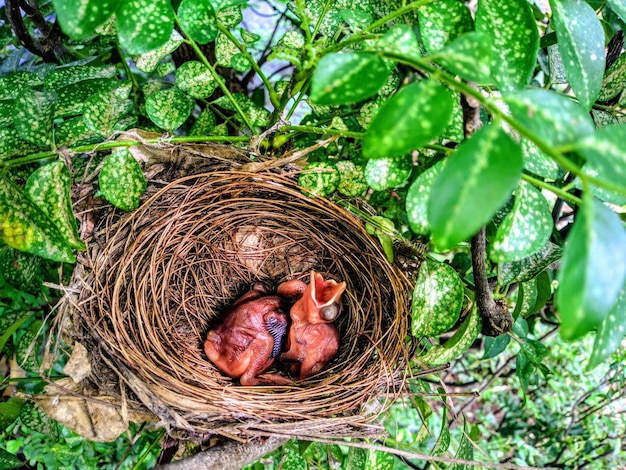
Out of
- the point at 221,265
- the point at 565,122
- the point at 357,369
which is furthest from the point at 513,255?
the point at 221,265

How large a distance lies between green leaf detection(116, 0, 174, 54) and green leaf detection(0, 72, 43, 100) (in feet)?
1.12

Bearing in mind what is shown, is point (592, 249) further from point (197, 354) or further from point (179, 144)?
point (197, 354)

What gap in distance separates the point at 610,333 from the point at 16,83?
2.63 feet

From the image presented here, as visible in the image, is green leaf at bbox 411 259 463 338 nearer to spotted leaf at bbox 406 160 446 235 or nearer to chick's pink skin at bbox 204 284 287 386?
spotted leaf at bbox 406 160 446 235

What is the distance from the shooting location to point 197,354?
1080 millimetres

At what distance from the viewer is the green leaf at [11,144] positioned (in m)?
0.72

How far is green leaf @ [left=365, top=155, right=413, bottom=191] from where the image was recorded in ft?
2.27

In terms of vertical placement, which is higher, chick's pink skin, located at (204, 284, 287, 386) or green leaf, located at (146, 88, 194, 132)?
green leaf, located at (146, 88, 194, 132)

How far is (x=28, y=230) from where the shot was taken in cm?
65

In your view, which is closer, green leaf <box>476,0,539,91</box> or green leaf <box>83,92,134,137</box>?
green leaf <box>476,0,539,91</box>

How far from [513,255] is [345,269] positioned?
583 mm

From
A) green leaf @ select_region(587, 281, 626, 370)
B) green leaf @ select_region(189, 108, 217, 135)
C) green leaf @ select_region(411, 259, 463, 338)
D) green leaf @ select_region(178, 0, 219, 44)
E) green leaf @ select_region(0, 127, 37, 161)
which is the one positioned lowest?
green leaf @ select_region(411, 259, 463, 338)

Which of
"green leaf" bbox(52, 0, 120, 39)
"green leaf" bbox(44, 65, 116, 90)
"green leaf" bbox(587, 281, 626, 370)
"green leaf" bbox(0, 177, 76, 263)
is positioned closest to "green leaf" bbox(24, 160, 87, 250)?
"green leaf" bbox(0, 177, 76, 263)

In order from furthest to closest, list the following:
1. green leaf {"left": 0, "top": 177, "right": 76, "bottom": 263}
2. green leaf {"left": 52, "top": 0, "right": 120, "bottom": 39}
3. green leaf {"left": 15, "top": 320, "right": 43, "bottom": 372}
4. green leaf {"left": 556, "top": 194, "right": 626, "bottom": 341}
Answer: green leaf {"left": 15, "top": 320, "right": 43, "bottom": 372}
green leaf {"left": 0, "top": 177, "right": 76, "bottom": 263}
green leaf {"left": 52, "top": 0, "right": 120, "bottom": 39}
green leaf {"left": 556, "top": 194, "right": 626, "bottom": 341}
